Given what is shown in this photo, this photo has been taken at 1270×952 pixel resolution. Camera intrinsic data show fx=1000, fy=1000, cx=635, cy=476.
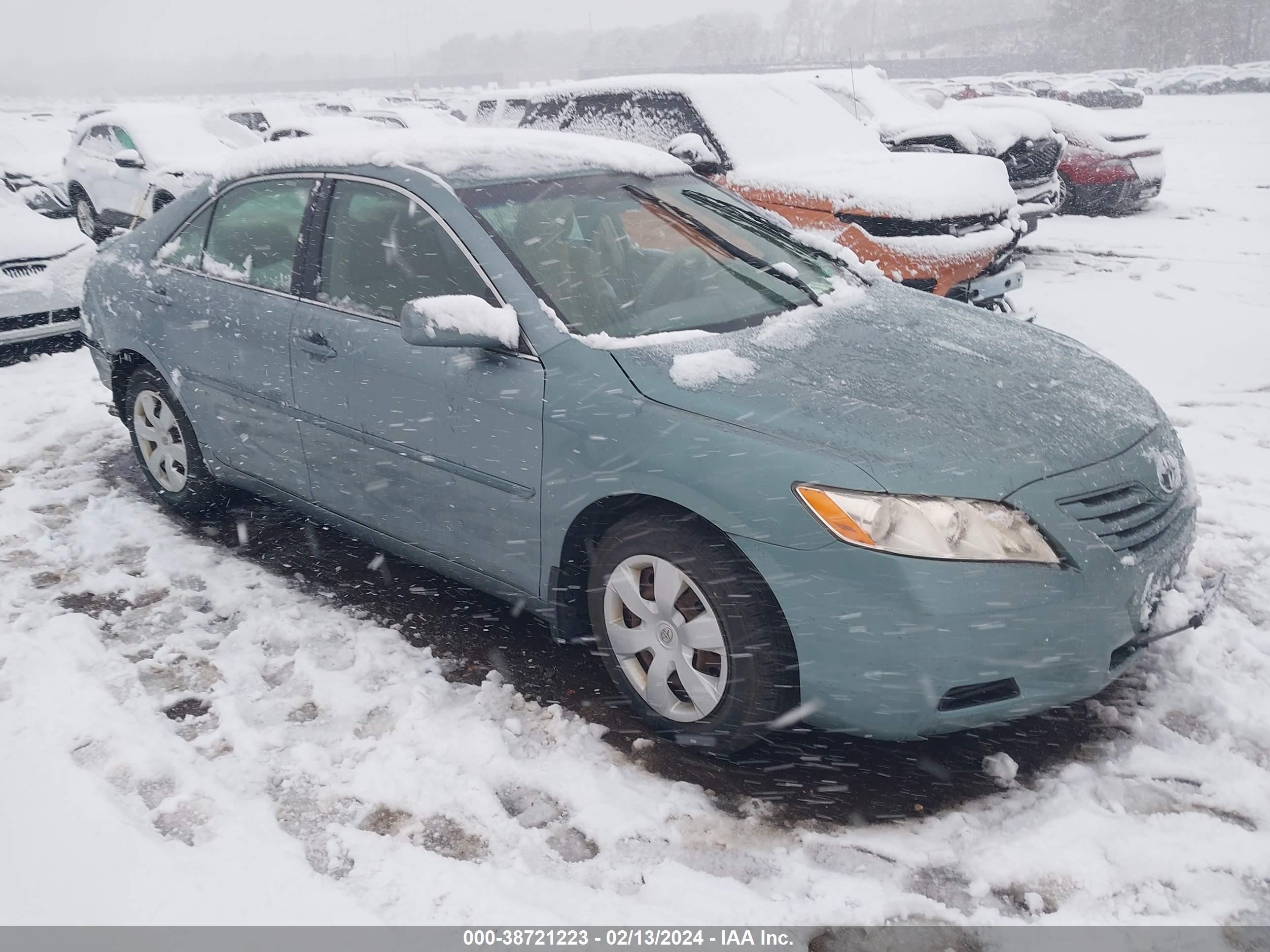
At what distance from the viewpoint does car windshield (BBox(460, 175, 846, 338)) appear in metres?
3.15

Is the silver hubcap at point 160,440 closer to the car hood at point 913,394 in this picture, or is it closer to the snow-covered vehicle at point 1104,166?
the car hood at point 913,394

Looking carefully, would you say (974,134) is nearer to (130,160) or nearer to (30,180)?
(130,160)

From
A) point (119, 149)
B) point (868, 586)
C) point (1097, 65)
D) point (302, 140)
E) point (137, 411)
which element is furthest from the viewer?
point (1097, 65)

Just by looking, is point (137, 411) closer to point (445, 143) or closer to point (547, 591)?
point (445, 143)

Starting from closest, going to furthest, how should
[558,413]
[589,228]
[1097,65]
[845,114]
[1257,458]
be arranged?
[558,413], [589,228], [1257,458], [845,114], [1097,65]

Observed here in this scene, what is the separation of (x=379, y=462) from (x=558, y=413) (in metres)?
0.86

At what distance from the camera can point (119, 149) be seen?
38.6 ft

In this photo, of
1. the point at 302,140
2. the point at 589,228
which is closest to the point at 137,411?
the point at 302,140

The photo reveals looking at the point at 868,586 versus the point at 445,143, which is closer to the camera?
the point at 868,586

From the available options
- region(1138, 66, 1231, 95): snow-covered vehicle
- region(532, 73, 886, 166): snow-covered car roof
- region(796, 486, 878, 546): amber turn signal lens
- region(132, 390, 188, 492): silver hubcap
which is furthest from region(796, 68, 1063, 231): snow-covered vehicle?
region(1138, 66, 1231, 95): snow-covered vehicle

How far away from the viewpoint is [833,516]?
2459 mm

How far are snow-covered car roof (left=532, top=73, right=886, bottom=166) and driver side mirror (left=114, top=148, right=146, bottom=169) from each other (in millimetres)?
5287

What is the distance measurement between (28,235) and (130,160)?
391 cm

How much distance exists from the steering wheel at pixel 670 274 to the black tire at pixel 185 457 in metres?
2.16
